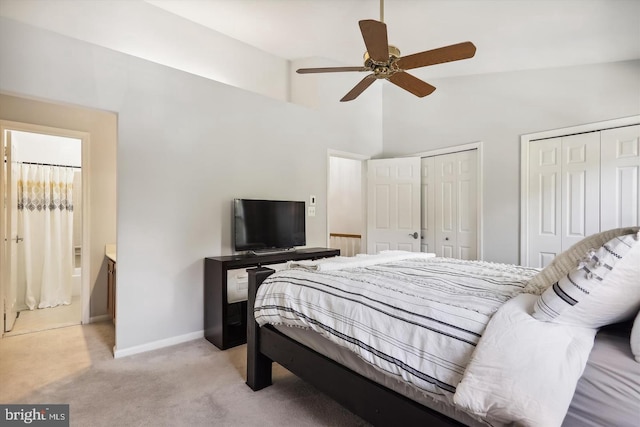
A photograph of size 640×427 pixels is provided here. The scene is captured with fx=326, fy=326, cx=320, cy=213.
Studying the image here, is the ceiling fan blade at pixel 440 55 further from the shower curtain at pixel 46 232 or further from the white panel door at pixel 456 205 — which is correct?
the shower curtain at pixel 46 232

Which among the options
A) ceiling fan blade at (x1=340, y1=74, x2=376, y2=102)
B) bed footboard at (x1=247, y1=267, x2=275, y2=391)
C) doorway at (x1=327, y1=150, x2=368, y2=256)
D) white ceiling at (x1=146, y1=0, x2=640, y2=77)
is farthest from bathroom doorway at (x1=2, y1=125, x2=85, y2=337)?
doorway at (x1=327, y1=150, x2=368, y2=256)

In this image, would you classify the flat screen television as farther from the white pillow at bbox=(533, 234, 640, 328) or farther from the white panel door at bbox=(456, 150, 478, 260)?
the white pillow at bbox=(533, 234, 640, 328)

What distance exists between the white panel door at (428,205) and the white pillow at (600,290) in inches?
137

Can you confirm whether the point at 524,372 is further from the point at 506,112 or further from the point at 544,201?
the point at 506,112

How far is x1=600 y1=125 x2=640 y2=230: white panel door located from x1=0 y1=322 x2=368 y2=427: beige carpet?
3022mm

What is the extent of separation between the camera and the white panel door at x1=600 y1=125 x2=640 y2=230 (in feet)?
9.70

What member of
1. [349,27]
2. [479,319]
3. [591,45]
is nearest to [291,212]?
[349,27]

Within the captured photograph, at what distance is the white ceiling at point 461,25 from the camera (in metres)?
2.56

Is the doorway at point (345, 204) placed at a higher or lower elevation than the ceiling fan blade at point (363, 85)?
lower

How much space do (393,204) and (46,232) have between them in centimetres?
460

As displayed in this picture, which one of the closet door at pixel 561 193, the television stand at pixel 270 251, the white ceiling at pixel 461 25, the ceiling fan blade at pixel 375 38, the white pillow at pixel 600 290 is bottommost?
the television stand at pixel 270 251

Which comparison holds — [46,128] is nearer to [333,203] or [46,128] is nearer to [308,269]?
[308,269]

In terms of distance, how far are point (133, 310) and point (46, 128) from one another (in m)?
2.23

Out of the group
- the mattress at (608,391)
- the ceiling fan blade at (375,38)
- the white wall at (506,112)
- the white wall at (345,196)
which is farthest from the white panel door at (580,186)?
the white wall at (345,196)
